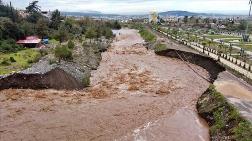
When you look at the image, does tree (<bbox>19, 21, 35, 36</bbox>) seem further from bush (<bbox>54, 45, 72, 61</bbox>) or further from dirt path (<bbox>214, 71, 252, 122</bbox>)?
dirt path (<bbox>214, 71, 252, 122</bbox>)

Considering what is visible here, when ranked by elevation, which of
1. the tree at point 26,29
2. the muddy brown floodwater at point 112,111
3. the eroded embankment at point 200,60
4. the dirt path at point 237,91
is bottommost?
the muddy brown floodwater at point 112,111

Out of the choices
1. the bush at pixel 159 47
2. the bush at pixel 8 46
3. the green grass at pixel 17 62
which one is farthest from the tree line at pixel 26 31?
the bush at pixel 159 47

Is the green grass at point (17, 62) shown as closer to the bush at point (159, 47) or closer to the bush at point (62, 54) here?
the bush at point (62, 54)

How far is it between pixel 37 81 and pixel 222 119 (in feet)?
53.6

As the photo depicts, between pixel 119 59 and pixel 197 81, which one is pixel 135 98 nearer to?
pixel 197 81

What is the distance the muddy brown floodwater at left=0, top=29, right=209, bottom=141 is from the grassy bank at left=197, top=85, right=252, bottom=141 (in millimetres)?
643

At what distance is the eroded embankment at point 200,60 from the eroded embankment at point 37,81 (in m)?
14.4

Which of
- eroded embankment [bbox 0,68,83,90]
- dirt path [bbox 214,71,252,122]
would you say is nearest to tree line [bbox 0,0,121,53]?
eroded embankment [bbox 0,68,83,90]

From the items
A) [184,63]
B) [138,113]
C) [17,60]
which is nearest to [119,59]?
[184,63]

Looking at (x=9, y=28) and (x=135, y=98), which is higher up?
(x=9, y=28)

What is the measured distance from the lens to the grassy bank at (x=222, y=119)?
1875 cm

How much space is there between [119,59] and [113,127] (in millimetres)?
A: 29939

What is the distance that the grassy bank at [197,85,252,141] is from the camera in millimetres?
18750

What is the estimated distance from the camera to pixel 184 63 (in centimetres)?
4869
